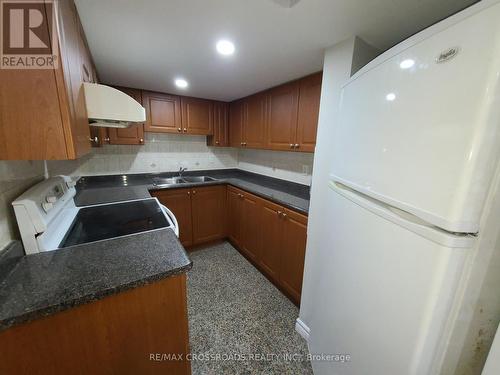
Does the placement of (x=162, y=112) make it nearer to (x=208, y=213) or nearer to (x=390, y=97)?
(x=208, y=213)

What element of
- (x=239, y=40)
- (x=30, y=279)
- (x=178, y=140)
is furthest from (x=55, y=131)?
(x=178, y=140)

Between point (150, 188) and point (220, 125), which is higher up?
point (220, 125)

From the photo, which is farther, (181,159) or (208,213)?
(181,159)

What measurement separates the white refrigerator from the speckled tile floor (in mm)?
685

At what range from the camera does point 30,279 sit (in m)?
0.70

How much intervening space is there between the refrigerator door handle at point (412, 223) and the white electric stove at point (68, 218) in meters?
0.99

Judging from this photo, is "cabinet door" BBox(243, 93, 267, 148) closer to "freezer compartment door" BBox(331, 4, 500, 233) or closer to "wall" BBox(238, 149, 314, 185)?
"wall" BBox(238, 149, 314, 185)

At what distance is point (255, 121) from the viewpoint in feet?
8.07

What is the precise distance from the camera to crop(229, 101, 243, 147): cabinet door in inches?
108

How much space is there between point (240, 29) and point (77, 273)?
1379mm

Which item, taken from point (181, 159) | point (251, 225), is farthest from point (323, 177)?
point (181, 159)

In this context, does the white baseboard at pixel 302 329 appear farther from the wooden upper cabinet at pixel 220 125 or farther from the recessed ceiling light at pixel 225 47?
the wooden upper cabinet at pixel 220 125

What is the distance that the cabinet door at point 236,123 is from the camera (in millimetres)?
2742

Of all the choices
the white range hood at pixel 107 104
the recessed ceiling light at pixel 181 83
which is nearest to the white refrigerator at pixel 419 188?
the white range hood at pixel 107 104
